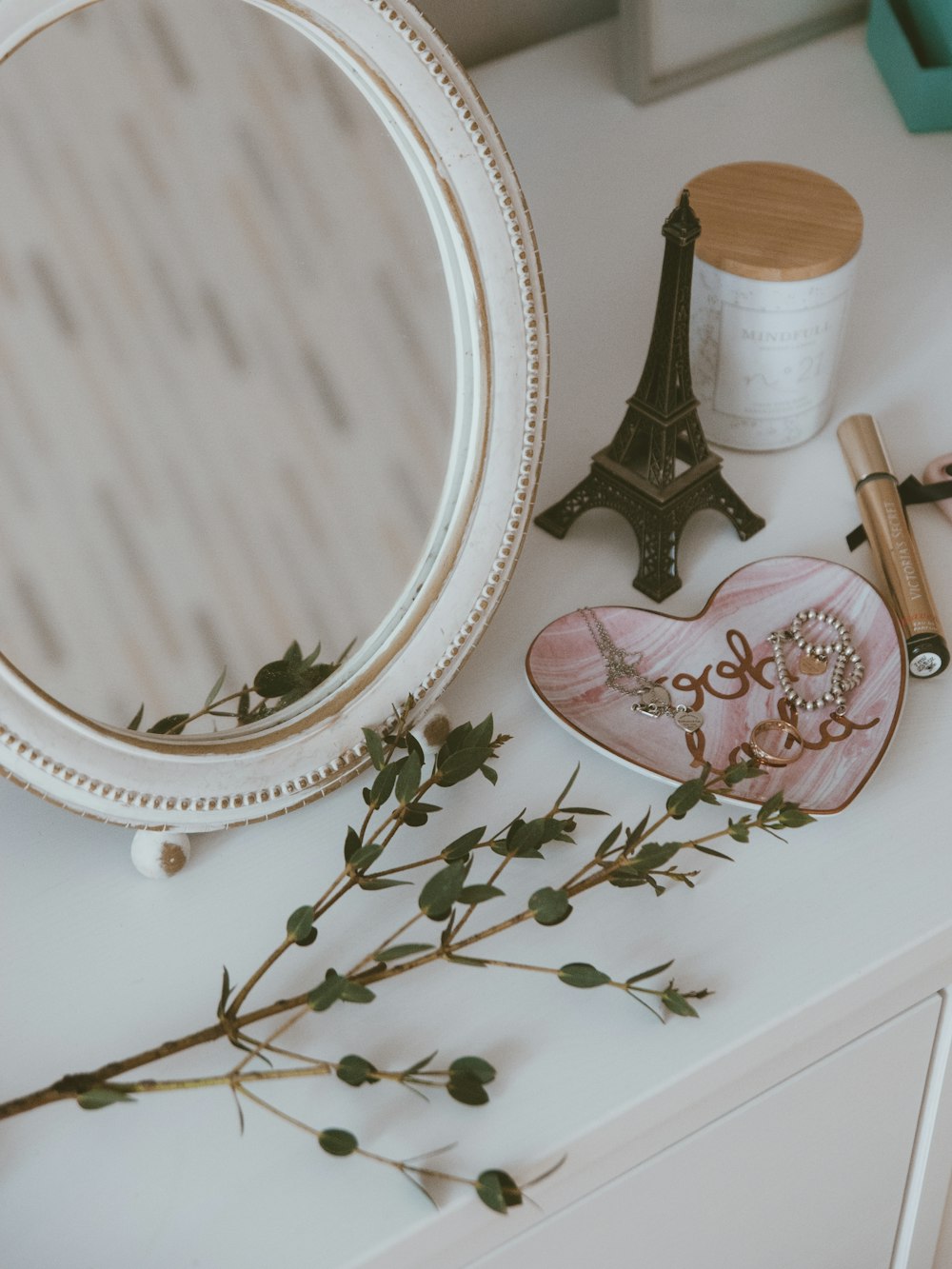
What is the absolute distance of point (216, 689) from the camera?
1.65 ft

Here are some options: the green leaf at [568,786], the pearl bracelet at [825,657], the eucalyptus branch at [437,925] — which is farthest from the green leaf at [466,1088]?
the pearl bracelet at [825,657]

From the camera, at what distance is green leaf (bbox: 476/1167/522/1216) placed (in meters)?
0.42

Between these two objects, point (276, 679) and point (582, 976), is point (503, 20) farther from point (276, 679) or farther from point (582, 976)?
point (582, 976)

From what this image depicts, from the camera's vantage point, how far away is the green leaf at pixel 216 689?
501 millimetres

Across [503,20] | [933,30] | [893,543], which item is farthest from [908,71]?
[893,543]

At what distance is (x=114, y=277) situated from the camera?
0.44 metres

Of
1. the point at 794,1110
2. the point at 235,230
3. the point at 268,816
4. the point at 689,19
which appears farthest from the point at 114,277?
the point at 689,19

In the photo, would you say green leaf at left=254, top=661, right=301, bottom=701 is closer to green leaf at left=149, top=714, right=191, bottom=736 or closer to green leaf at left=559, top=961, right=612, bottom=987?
green leaf at left=149, top=714, right=191, bottom=736

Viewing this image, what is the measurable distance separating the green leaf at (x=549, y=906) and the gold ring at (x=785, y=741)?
0.13m

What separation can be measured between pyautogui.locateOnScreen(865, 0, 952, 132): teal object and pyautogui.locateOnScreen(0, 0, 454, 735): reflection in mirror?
503mm

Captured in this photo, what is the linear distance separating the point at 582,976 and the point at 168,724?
0.61 feet

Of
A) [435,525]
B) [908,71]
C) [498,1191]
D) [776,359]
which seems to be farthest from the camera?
[908,71]

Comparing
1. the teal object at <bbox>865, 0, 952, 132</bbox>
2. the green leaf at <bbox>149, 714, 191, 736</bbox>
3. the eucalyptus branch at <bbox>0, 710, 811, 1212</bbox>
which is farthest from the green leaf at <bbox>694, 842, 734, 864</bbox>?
the teal object at <bbox>865, 0, 952, 132</bbox>

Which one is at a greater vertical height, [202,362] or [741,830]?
[202,362]
